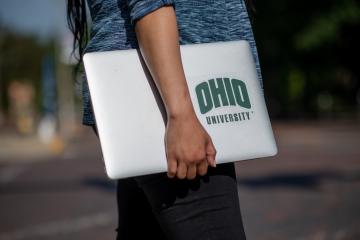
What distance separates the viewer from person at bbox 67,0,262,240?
4.38 feet

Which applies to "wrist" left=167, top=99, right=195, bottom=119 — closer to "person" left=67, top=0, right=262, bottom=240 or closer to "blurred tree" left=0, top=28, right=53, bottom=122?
"person" left=67, top=0, right=262, bottom=240

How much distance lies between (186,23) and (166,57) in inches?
6.4

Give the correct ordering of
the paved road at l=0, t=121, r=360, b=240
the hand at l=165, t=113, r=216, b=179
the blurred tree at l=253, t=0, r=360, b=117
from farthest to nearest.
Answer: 1. the blurred tree at l=253, t=0, r=360, b=117
2. the paved road at l=0, t=121, r=360, b=240
3. the hand at l=165, t=113, r=216, b=179

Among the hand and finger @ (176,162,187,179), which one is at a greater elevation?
the hand

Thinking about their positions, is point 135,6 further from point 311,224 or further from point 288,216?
point 288,216

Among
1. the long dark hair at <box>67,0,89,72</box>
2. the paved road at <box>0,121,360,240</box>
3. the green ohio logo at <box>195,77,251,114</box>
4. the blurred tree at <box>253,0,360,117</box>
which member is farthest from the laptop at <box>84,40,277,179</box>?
Result: the blurred tree at <box>253,0,360,117</box>

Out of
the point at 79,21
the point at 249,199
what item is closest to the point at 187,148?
the point at 79,21

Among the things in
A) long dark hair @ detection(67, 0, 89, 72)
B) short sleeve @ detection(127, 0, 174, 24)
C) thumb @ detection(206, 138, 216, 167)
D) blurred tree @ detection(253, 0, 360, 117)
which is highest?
short sleeve @ detection(127, 0, 174, 24)

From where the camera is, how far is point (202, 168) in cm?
135

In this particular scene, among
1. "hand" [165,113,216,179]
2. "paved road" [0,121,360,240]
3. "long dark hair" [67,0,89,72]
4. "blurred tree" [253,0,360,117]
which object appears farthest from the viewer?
"blurred tree" [253,0,360,117]

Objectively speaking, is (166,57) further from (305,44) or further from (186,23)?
(305,44)

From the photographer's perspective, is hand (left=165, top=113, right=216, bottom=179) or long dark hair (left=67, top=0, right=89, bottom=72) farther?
long dark hair (left=67, top=0, right=89, bottom=72)

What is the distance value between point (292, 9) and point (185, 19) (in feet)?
84.3

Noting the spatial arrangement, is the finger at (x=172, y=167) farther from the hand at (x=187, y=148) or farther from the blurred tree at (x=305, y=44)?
the blurred tree at (x=305, y=44)
